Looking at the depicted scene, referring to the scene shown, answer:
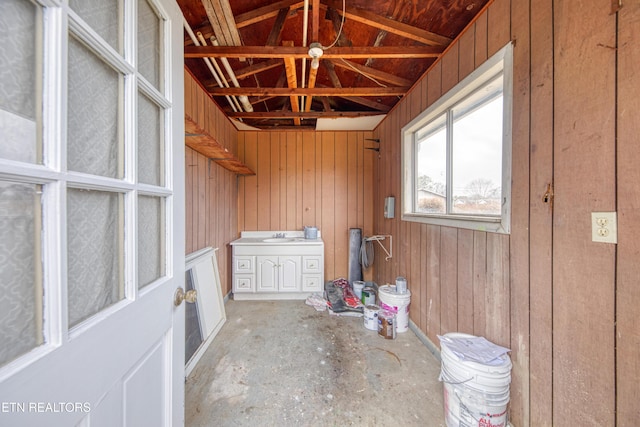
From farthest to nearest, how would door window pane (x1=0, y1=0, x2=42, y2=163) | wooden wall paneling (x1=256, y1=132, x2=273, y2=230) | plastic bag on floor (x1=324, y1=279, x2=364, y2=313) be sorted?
wooden wall paneling (x1=256, y1=132, x2=273, y2=230) < plastic bag on floor (x1=324, y1=279, x2=364, y2=313) < door window pane (x1=0, y1=0, x2=42, y2=163)

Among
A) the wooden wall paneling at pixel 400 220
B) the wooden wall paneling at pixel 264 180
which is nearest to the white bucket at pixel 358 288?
the wooden wall paneling at pixel 400 220

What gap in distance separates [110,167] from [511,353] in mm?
1937

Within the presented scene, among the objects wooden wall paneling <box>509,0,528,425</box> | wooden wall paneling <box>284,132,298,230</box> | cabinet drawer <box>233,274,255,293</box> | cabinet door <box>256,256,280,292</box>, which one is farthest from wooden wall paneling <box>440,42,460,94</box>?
cabinet drawer <box>233,274,255,293</box>

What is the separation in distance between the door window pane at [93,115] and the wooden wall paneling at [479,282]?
1.81 metres

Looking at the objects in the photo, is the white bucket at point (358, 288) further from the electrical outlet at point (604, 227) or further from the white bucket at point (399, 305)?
the electrical outlet at point (604, 227)

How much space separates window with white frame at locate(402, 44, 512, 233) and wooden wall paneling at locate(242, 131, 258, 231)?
2203mm

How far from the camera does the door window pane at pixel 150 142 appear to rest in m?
0.72

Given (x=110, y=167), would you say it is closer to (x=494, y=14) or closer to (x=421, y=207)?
(x=494, y=14)

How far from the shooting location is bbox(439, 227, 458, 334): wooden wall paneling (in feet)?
5.51

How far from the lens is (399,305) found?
221cm

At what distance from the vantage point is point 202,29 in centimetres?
172

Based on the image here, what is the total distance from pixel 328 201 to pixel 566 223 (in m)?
2.69

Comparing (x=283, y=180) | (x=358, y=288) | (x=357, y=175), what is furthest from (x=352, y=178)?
(x=358, y=288)

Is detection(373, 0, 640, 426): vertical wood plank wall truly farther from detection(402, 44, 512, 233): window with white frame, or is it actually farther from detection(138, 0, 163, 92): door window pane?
detection(138, 0, 163, 92): door window pane
